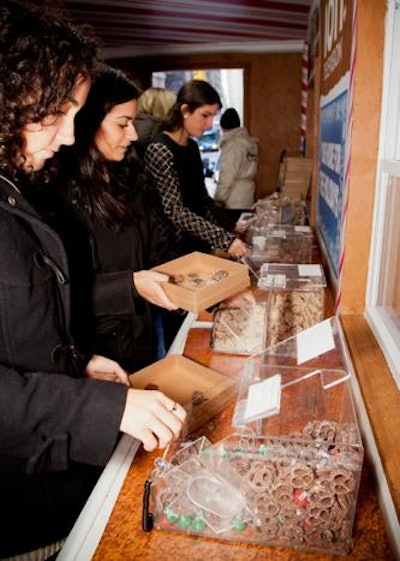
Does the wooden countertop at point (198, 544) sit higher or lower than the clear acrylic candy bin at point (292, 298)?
lower

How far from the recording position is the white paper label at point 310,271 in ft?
6.14

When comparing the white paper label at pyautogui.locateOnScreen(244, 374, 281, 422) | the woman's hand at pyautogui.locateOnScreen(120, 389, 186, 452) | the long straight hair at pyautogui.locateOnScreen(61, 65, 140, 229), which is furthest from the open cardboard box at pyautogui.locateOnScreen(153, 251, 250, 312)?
the woman's hand at pyautogui.locateOnScreen(120, 389, 186, 452)

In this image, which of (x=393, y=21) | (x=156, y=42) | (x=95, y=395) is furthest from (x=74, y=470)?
(x=156, y=42)

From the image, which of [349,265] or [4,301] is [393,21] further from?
[4,301]

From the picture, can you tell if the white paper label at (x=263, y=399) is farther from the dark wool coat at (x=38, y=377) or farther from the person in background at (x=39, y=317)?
the dark wool coat at (x=38, y=377)

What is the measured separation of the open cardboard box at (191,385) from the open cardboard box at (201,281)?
6.7 inches

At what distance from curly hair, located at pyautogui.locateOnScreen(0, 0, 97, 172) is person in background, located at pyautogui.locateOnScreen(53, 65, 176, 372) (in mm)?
592

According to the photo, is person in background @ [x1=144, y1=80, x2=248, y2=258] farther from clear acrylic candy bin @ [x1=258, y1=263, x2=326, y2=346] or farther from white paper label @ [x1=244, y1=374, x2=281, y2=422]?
white paper label @ [x1=244, y1=374, x2=281, y2=422]

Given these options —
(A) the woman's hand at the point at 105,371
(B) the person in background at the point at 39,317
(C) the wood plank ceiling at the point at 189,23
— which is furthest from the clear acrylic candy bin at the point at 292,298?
(C) the wood plank ceiling at the point at 189,23

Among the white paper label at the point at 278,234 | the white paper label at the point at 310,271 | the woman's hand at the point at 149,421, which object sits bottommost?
the white paper label at the point at 310,271

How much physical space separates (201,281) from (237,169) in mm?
3427

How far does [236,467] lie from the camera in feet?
2.80

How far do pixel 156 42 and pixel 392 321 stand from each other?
18.7 ft

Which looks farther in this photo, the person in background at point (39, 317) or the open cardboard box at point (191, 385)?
the open cardboard box at point (191, 385)
